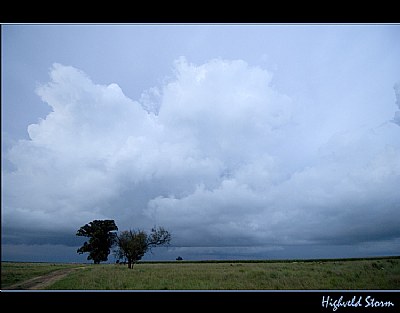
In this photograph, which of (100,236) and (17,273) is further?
(100,236)

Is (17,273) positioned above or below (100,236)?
below

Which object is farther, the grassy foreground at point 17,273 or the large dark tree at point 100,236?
the large dark tree at point 100,236

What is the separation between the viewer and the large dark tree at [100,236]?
23.7 meters

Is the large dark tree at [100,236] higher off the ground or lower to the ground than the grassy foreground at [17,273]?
higher

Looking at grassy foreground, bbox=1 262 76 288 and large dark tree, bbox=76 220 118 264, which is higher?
large dark tree, bbox=76 220 118 264

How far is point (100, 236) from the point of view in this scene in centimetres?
A: 2406

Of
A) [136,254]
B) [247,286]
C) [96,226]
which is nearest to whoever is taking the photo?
[247,286]

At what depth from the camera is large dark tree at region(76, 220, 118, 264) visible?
77.6ft
